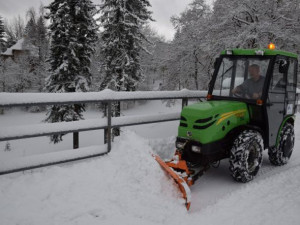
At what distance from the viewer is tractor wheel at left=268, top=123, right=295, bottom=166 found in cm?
562

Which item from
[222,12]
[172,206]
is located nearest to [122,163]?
[172,206]

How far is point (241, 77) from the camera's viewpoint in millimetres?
5129

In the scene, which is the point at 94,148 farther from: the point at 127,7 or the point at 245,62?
the point at 127,7

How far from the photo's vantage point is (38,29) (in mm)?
58000

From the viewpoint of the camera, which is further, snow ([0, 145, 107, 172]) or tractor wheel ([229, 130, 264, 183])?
tractor wheel ([229, 130, 264, 183])

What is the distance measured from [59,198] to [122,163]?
1225 millimetres

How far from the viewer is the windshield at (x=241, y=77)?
4.92 m

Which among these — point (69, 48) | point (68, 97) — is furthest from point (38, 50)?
point (68, 97)

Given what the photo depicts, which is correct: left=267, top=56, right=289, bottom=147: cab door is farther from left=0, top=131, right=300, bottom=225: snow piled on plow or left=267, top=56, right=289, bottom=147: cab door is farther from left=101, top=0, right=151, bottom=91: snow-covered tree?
left=101, top=0, right=151, bottom=91: snow-covered tree

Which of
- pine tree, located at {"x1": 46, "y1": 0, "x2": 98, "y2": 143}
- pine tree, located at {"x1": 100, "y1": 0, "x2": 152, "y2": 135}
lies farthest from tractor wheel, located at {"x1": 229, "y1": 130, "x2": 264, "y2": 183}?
pine tree, located at {"x1": 46, "y1": 0, "x2": 98, "y2": 143}

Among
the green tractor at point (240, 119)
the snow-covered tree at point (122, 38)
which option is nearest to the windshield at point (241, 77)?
the green tractor at point (240, 119)

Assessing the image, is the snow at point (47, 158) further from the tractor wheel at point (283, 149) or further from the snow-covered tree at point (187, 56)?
the snow-covered tree at point (187, 56)

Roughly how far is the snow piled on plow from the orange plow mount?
0.11m

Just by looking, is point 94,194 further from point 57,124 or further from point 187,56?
point 187,56
